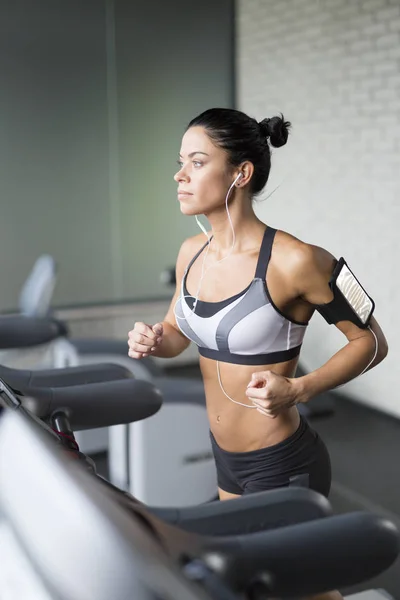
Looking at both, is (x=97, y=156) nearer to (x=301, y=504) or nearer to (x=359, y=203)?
(x=359, y=203)

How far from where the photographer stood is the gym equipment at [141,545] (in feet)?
1.99

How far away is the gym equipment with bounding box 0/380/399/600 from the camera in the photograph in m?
0.61

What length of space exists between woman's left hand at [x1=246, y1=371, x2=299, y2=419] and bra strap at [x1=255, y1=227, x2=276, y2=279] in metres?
0.23

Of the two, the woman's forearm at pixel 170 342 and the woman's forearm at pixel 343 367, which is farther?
the woman's forearm at pixel 170 342

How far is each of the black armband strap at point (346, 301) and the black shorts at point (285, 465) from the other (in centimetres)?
28

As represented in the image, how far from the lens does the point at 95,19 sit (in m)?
4.61

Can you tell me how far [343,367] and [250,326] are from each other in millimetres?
191

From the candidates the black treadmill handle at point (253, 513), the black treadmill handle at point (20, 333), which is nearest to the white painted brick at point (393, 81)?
the black treadmill handle at point (20, 333)

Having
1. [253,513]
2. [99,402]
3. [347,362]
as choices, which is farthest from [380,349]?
[253,513]

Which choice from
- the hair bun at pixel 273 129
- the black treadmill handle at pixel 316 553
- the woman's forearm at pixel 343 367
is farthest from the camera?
the hair bun at pixel 273 129

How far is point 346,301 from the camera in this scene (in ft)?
4.40

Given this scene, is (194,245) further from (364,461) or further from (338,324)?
(364,461)

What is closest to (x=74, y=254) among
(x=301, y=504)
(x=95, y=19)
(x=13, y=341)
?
(x=95, y=19)

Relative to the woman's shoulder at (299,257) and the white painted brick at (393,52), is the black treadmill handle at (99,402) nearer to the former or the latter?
the woman's shoulder at (299,257)
